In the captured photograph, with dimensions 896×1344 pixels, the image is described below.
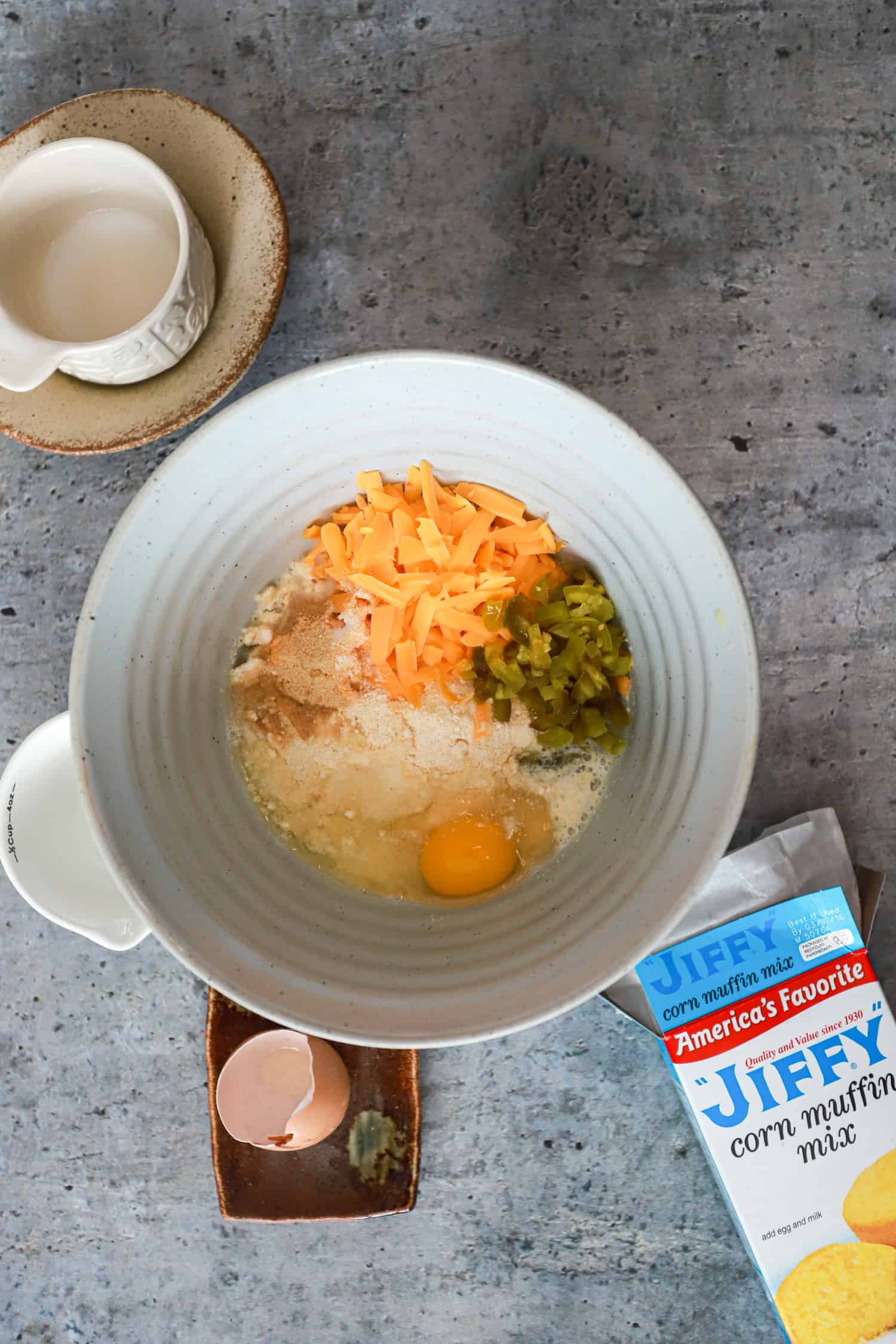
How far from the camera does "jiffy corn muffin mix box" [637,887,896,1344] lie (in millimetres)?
1108

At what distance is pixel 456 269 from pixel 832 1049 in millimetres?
1048

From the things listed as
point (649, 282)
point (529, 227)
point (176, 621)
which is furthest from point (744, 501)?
point (176, 621)

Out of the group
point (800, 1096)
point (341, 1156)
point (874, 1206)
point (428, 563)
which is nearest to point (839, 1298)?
point (874, 1206)

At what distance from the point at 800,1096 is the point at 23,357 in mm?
1180

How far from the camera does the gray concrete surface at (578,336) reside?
1.24 metres

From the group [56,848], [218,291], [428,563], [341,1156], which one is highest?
[218,291]

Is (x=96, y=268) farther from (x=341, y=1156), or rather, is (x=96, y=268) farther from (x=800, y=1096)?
(x=800, y=1096)

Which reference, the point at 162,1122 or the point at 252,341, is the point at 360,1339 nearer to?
the point at 162,1122

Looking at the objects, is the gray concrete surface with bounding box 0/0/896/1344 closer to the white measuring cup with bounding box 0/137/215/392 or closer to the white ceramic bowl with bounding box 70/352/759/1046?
the white measuring cup with bounding box 0/137/215/392

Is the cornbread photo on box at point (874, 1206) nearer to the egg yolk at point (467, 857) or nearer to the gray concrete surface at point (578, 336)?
the gray concrete surface at point (578, 336)

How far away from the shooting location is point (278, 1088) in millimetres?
1148

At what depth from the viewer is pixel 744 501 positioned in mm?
1249

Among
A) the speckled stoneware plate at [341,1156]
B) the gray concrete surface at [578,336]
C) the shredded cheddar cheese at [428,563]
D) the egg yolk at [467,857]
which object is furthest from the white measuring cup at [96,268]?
the speckled stoneware plate at [341,1156]

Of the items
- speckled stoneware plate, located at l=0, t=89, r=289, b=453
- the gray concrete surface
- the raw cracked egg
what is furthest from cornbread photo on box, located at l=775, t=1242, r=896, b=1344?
speckled stoneware plate, located at l=0, t=89, r=289, b=453
